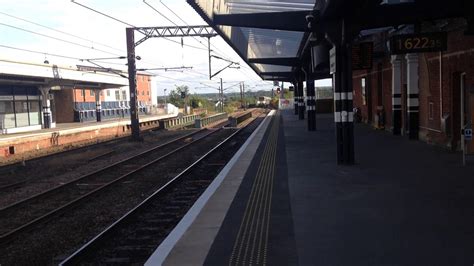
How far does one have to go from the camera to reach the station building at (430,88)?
47.1ft

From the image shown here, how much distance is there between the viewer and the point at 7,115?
36.5 meters

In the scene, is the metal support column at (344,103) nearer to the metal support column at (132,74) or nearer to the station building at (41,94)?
the metal support column at (132,74)

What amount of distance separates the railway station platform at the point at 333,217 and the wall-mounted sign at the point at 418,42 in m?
2.74

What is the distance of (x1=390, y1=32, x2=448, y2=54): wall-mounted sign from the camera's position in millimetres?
12508

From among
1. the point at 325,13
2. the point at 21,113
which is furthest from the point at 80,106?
the point at 325,13

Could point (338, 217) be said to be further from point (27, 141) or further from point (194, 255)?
point (27, 141)

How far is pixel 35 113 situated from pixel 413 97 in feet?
105

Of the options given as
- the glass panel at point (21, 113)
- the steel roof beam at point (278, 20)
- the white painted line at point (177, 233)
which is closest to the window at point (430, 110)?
the steel roof beam at point (278, 20)

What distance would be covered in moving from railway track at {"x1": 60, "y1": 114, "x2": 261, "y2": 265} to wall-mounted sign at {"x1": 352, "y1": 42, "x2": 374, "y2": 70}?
5.16 metres

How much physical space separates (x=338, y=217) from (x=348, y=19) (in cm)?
649

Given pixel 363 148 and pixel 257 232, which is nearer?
pixel 257 232

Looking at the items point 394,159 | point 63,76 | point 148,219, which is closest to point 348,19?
point 394,159

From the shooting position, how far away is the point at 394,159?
13.6 metres

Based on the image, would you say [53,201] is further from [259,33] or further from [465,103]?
[259,33]
